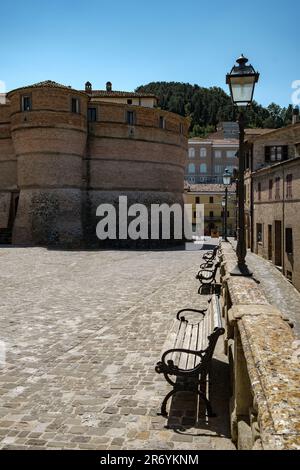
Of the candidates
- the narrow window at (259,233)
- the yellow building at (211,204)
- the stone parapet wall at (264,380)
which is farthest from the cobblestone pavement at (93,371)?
the yellow building at (211,204)

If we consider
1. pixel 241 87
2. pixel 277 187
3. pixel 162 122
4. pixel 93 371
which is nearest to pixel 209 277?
pixel 241 87

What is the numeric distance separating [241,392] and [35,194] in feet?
96.9

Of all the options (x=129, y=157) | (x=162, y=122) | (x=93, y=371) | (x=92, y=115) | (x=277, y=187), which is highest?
(x=162, y=122)

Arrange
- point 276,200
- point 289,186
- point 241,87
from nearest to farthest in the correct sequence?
point 241,87 → point 289,186 → point 276,200

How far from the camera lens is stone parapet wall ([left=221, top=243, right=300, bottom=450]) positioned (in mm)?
2367

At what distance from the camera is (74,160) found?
1275 inches

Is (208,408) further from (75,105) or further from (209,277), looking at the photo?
(75,105)

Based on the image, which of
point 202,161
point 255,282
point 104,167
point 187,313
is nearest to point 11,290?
point 187,313

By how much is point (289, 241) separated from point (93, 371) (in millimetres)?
19272

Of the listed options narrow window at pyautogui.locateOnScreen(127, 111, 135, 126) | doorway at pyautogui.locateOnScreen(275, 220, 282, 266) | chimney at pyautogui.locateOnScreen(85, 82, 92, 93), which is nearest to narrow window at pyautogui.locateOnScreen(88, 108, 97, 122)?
narrow window at pyautogui.locateOnScreen(127, 111, 135, 126)

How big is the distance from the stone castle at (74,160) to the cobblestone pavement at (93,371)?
61.1ft

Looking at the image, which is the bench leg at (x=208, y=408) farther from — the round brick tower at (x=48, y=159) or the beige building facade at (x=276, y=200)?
the round brick tower at (x=48, y=159)

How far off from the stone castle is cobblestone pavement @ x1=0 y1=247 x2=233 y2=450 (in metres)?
18.6
